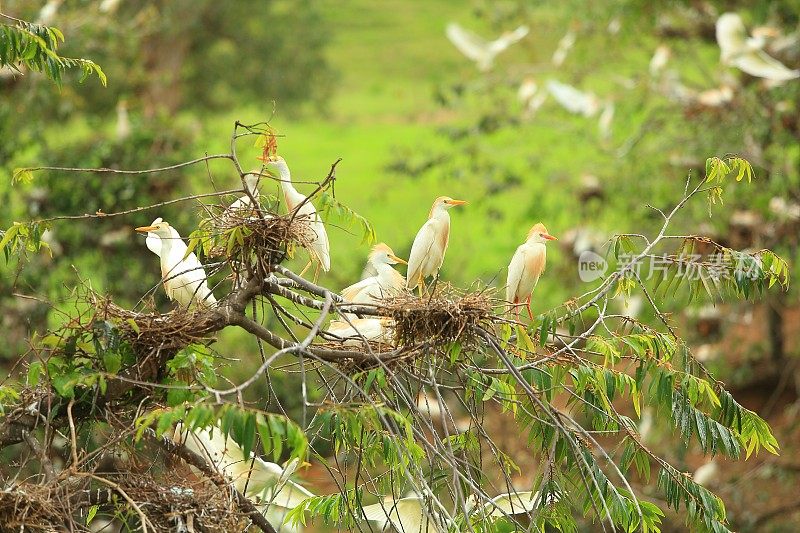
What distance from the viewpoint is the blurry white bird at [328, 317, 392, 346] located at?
2.74m

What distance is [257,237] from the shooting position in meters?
2.56

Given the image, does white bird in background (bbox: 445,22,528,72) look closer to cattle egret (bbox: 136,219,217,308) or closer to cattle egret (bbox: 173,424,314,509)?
cattle egret (bbox: 136,219,217,308)

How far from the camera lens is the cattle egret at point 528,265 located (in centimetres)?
346

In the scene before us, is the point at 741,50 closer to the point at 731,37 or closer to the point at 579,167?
the point at 731,37

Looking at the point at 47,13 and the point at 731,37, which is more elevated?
the point at 47,13

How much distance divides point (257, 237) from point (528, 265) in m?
1.13

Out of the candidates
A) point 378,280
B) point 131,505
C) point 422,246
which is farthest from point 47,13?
point 131,505

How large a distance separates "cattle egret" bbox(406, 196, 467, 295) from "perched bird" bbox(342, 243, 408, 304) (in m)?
0.11

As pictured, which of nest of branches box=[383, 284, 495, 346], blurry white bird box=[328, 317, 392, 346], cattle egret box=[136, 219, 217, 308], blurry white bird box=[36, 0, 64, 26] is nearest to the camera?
nest of branches box=[383, 284, 495, 346]

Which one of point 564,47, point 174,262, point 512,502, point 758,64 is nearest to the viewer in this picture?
point 512,502

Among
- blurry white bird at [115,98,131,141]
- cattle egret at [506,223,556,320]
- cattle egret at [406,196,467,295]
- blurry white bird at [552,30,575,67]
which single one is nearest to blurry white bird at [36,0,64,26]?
blurry white bird at [115,98,131,141]

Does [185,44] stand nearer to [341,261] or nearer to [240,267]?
[341,261]

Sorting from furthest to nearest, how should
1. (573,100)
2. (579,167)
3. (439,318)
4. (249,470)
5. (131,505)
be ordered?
(579,167) → (573,100) → (249,470) → (439,318) → (131,505)
